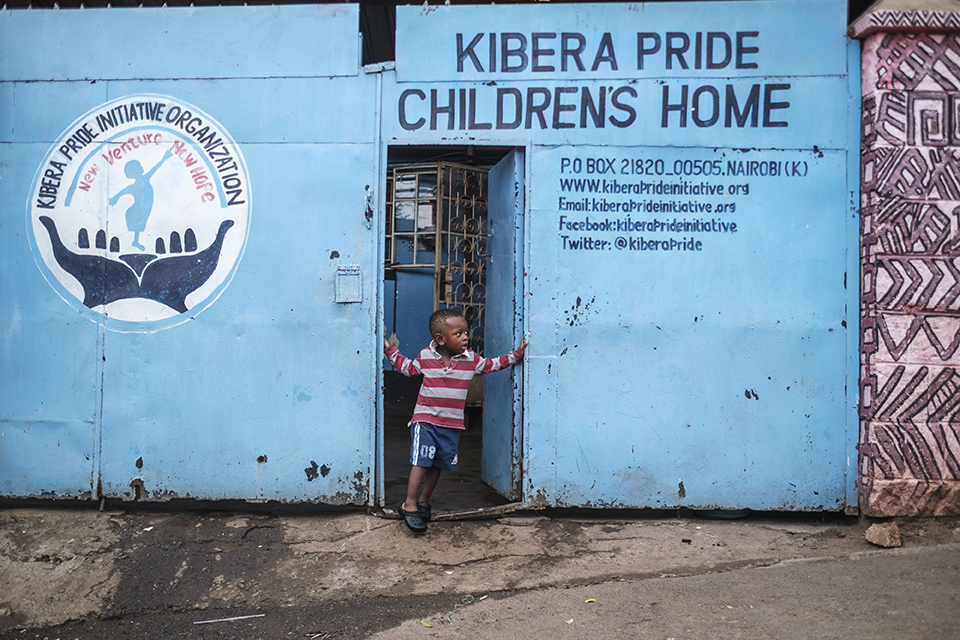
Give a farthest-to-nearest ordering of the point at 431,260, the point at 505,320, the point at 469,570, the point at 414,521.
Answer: the point at 431,260 → the point at 505,320 → the point at 414,521 → the point at 469,570

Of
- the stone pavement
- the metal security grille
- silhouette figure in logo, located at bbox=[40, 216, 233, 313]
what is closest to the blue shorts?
the stone pavement

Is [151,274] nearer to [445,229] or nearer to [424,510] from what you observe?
[424,510]

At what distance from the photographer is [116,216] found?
12.8 ft

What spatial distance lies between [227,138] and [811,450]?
3.89 m

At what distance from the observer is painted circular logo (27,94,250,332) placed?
3.86m

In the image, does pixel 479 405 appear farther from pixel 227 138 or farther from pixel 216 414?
pixel 227 138

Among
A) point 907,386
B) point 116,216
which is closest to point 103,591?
point 116,216

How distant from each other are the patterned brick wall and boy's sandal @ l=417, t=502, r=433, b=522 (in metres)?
2.51

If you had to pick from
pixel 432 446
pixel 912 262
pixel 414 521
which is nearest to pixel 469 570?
pixel 414 521

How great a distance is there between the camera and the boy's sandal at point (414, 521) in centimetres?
360

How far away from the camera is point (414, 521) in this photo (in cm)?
361

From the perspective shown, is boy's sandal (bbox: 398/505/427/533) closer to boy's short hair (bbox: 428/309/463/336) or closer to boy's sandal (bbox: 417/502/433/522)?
boy's sandal (bbox: 417/502/433/522)

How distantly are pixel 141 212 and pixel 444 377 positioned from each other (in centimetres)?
207

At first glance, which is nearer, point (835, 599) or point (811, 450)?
point (835, 599)
